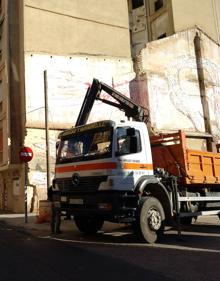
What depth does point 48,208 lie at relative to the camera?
56.2 feet

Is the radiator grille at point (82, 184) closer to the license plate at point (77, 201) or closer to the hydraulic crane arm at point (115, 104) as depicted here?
the license plate at point (77, 201)

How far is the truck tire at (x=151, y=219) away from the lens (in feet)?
35.6

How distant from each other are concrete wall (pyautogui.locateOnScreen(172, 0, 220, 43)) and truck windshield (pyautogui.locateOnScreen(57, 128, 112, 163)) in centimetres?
2277

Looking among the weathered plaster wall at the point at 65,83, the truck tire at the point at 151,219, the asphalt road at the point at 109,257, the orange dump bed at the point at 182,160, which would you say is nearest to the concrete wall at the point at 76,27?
the weathered plaster wall at the point at 65,83

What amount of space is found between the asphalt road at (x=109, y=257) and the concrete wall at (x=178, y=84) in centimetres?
1548

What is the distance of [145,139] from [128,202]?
71.2 inches

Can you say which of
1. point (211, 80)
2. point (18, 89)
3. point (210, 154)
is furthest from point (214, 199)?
point (211, 80)

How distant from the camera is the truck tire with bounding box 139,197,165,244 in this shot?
1085cm

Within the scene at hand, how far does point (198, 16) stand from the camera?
33.8 meters

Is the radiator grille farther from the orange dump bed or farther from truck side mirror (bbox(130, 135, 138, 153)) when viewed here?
the orange dump bed

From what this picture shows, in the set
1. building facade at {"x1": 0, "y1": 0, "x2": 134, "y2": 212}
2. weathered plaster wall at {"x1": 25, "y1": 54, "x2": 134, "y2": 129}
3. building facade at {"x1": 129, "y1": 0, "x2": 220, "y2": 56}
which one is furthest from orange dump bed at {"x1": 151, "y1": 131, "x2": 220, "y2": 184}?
building facade at {"x1": 129, "y1": 0, "x2": 220, "y2": 56}

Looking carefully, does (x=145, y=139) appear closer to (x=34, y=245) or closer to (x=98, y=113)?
(x=34, y=245)

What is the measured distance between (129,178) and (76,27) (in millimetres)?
19322

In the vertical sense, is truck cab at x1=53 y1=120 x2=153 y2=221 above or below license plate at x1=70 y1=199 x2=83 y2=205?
above
